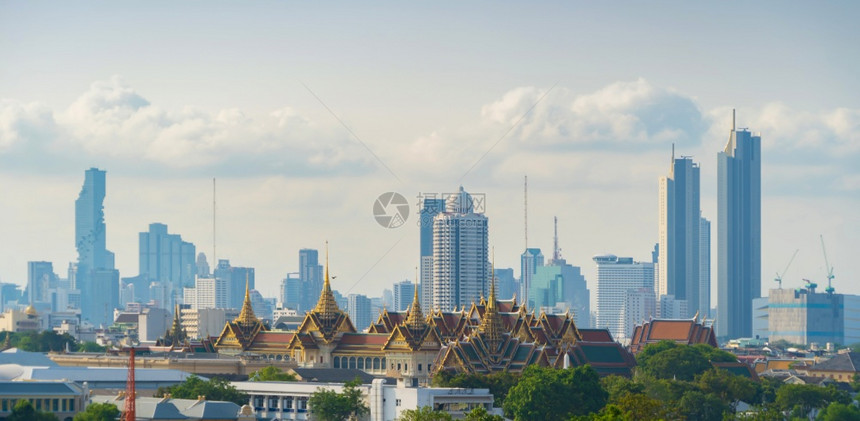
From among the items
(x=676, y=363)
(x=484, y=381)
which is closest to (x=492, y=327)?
(x=676, y=363)

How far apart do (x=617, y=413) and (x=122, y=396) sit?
3434 centimetres

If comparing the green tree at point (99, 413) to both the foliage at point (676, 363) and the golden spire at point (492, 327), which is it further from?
the foliage at point (676, 363)

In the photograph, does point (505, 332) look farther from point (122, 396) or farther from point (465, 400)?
point (122, 396)

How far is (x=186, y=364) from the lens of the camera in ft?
568

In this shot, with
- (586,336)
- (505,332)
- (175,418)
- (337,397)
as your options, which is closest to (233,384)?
(337,397)

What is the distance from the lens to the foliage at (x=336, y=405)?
141m

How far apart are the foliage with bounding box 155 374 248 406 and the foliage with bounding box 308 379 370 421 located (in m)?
4.86

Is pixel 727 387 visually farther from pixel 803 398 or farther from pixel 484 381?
pixel 484 381

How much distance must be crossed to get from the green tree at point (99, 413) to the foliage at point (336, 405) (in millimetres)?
17033

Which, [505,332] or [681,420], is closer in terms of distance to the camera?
[681,420]

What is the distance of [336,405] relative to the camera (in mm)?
141375

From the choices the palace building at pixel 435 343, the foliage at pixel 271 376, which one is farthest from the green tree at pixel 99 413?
the palace building at pixel 435 343

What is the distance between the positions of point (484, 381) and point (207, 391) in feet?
76.3

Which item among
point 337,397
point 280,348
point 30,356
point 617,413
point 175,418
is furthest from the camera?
point 280,348
